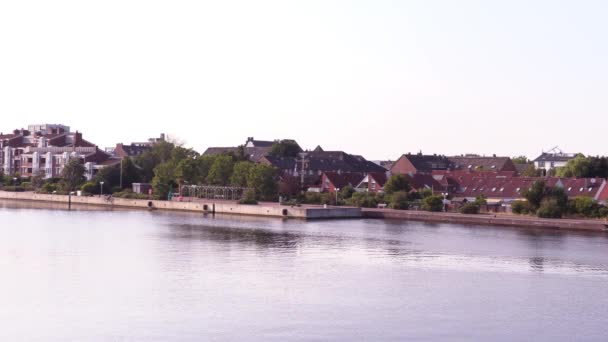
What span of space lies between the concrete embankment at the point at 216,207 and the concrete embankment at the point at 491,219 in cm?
258

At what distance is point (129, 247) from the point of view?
4016 centimetres

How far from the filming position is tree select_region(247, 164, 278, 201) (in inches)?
2889

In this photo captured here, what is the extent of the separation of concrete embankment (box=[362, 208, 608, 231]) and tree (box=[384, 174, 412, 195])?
4598 millimetres

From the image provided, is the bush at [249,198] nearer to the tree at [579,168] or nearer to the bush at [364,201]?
the bush at [364,201]

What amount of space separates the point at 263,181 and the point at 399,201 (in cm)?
1234

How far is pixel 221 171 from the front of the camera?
7881cm

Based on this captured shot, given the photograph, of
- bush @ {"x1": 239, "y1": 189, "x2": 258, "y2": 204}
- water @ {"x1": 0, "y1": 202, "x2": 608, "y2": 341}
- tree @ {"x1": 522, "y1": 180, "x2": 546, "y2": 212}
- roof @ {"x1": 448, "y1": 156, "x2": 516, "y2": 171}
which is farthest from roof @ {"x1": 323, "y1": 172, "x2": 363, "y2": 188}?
water @ {"x1": 0, "y1": 202, "x2": 608, "y2": 341}

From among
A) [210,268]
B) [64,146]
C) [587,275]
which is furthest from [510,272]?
[64,146]

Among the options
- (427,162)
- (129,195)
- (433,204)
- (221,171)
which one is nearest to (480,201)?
(433,204)

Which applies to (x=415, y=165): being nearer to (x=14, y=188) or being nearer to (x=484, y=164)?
(x=484, y=164)

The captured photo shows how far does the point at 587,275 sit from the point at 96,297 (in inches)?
698

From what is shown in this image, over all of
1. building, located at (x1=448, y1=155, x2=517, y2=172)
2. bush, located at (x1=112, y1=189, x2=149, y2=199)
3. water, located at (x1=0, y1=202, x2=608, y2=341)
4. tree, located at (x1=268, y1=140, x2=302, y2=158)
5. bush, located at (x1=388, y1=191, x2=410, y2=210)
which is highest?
tree, located at (x1=268, y1=140, x2=302, y2=158)

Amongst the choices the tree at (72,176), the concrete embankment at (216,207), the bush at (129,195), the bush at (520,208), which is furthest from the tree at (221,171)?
the bush at (520,208)

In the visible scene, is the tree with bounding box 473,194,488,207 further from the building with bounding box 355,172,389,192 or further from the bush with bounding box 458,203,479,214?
the building with bounding box 355,172,389,192
